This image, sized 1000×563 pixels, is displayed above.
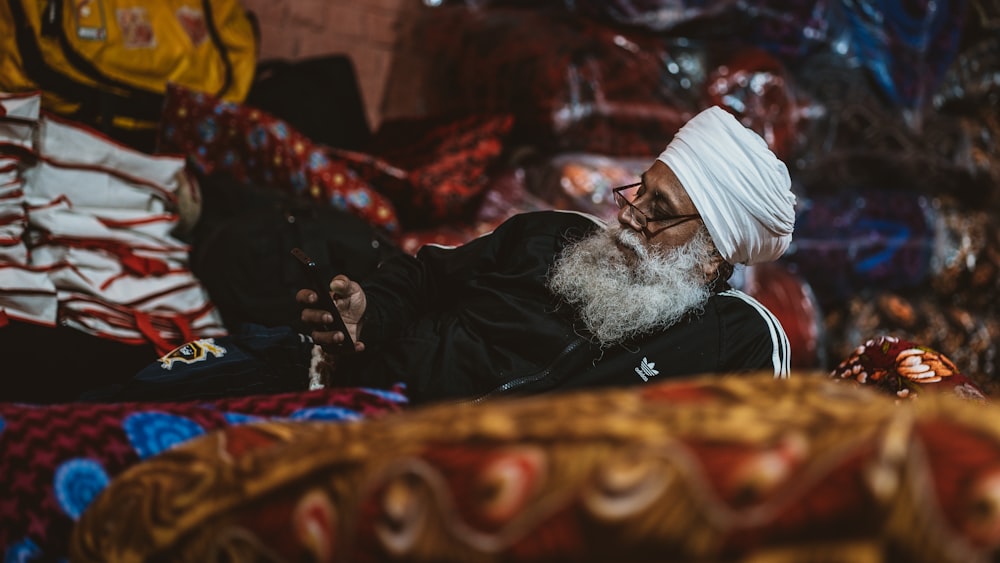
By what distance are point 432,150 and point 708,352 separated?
118cm

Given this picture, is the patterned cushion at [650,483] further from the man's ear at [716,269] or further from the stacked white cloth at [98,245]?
the stacked white cloth at [98,245]

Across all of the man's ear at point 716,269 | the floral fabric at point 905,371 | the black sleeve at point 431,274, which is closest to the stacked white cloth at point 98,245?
the black sleeve at point 431,274

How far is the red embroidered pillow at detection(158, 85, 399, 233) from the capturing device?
230 cm

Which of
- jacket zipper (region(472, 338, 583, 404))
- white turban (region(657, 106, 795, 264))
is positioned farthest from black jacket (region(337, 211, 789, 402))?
white turban (region(657, 106, 795, 264))

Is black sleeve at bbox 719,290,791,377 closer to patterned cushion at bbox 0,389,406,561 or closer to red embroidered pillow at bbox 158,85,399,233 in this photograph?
patterned cushion at bbox 0,389,406,561

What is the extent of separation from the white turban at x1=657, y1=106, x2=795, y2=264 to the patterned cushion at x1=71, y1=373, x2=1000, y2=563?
34.9 inches

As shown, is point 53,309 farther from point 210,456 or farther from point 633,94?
point 633,94

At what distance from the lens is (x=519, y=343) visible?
5.47 feet

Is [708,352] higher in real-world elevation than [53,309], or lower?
higher

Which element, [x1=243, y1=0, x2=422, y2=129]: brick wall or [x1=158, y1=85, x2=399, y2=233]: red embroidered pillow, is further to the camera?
[x1=243, y1=0, x2=422, y2=129]: brick wall

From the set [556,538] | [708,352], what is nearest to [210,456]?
[556,538]

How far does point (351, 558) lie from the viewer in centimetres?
77

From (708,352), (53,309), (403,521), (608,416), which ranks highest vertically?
(608,416)

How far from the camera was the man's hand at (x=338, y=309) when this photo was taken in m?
1.51
